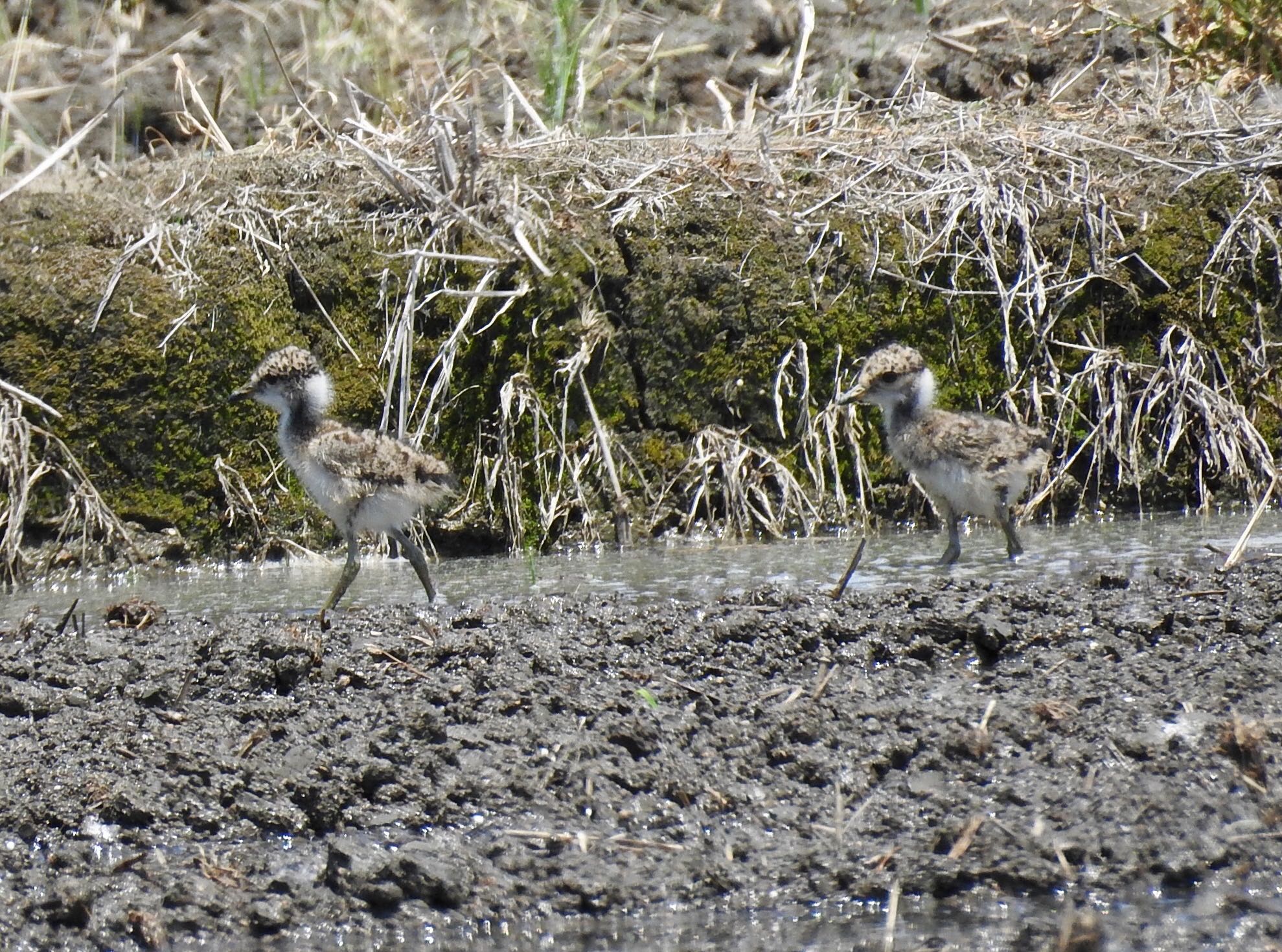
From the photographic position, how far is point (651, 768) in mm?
3615

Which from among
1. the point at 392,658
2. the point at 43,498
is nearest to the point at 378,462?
the point at 392,658

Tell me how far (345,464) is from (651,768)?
253cm

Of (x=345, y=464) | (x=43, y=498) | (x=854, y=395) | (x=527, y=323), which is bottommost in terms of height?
(x=43, y=498)

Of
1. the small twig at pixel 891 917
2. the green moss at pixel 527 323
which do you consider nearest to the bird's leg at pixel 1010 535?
the green moss at pixel 527 323

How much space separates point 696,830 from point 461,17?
806 cm

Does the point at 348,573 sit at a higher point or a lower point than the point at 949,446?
lower

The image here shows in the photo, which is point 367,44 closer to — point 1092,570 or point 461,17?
point 461,17

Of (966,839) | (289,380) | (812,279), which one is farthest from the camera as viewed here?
(812,279)

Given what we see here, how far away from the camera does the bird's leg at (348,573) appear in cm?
545

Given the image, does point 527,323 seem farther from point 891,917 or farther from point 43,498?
point 891,917

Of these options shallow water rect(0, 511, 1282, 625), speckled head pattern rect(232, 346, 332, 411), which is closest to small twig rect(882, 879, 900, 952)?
shallow water rect(0, 511, 1282, 625)

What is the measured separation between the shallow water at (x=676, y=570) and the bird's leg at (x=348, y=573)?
0.30 feet

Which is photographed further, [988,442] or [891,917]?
[988,442]

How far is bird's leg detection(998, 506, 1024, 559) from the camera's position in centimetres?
601
